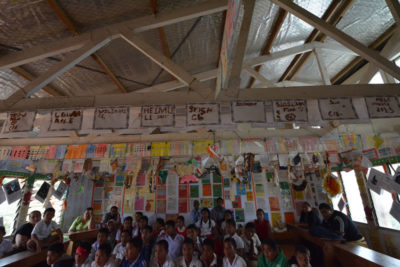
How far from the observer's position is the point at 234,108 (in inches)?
91.4

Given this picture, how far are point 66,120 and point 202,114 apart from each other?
1795mm

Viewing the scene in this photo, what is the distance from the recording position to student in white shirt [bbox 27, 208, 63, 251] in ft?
10.3

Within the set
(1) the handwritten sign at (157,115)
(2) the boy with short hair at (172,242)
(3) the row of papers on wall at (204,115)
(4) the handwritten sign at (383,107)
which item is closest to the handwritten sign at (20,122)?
(3) the row of papers on wall at (204,115)

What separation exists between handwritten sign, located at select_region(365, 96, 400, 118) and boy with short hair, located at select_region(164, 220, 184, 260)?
3697 millimetres

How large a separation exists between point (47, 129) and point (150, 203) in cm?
516

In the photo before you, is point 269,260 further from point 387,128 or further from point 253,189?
point 253,189

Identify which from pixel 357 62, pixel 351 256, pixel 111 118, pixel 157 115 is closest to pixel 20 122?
pixel 111 118

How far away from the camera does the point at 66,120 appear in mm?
2389

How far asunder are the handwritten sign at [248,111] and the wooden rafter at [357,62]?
3684mm

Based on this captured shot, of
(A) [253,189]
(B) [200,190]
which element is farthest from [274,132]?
(B) [200,190]

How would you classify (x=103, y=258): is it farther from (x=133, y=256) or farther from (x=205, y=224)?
(x=205, y=224)

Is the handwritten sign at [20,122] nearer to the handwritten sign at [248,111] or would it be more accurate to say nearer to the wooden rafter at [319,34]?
the handwritten sign at [248,111]

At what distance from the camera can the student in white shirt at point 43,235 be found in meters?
3.13

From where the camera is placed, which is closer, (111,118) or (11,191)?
(111,118)
